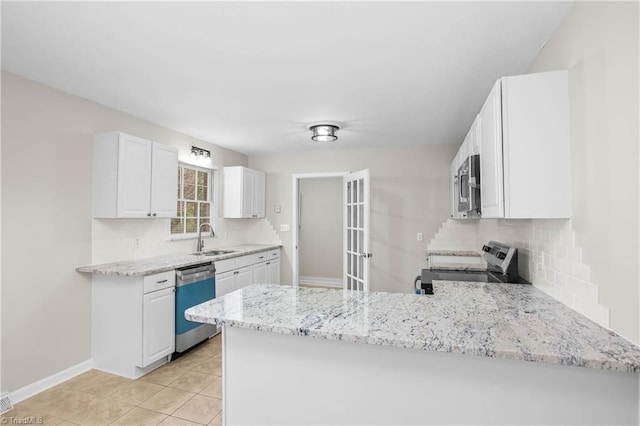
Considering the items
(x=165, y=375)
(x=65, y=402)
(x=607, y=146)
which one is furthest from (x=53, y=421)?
(x=607, y=146)

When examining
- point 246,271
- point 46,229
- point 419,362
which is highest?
point 46,229

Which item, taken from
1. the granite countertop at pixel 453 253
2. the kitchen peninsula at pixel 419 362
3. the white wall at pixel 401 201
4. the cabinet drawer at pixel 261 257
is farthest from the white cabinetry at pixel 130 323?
the granite countertop at pixel 453 253

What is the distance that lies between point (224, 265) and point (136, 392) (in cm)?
153

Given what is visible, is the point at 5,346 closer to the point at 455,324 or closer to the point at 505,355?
the point at 455,324

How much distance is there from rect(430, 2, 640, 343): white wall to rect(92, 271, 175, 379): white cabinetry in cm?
297

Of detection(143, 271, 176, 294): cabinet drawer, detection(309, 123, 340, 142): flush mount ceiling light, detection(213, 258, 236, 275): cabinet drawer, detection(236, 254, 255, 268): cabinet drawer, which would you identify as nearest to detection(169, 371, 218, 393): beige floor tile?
detection(143, 271, 176, 294): cabinet drawer

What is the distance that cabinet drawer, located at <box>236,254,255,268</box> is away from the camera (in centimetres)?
412

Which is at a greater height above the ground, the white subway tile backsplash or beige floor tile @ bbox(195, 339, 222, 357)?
the white subway tile backsplash

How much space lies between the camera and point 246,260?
4.30 meters

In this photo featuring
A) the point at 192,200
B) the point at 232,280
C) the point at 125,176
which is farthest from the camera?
the point at 192,200

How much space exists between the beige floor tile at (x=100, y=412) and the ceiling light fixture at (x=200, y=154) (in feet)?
9.02

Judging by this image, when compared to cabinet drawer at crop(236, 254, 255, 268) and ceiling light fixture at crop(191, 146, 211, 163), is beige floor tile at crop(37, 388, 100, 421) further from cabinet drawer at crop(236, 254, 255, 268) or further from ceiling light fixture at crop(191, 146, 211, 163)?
ceiling light fixture at crop(191, 146, 211, 163)

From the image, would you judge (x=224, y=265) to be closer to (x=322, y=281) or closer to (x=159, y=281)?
(x=159, y=281)

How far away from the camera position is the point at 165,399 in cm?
243
